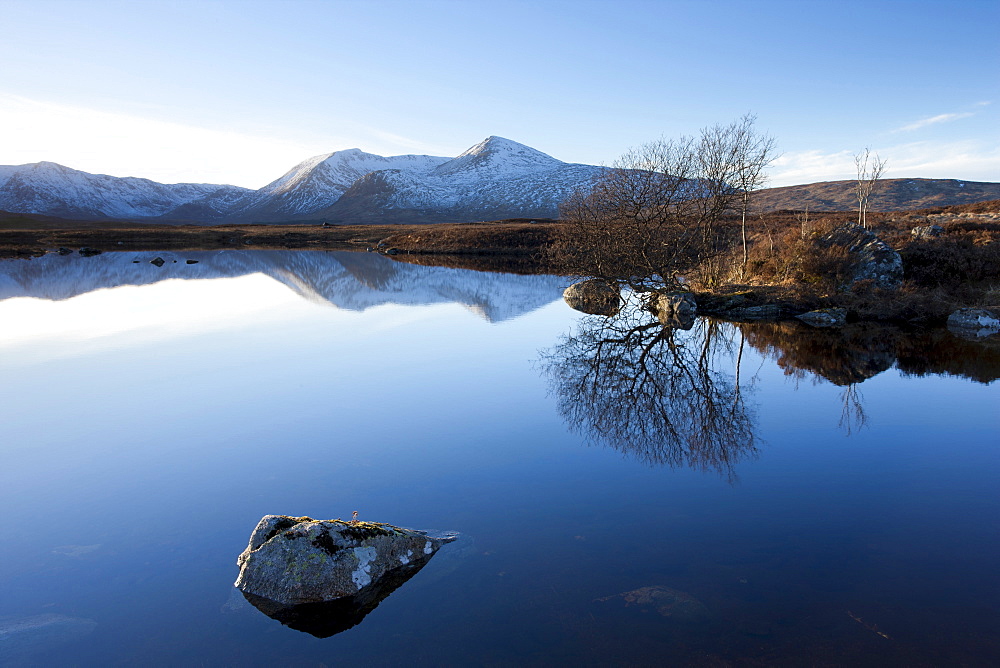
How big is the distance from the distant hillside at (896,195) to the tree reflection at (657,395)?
109509 mm

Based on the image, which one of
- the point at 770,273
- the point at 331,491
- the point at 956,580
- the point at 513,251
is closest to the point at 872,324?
the point at 770,273

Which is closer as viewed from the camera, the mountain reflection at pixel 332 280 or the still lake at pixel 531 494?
the still lake at pixel 531 494

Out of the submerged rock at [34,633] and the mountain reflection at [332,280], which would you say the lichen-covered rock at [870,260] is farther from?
the submerged rock at [34,633]

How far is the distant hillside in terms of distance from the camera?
390 ft

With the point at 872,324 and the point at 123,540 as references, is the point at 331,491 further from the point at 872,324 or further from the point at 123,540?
the point at 872,324

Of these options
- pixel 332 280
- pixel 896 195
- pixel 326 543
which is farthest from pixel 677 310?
pixel 896 195

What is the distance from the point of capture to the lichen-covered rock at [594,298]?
1066 inches

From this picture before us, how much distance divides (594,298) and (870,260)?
12.0 meters

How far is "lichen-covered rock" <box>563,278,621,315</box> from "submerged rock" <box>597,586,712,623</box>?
2091cm

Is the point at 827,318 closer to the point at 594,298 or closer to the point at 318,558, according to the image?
the point at 594,298

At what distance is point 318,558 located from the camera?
6.11 metres

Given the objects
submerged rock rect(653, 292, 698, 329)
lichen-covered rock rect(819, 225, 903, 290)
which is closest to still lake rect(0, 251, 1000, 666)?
submerged rock rect(653, 292, 698, 329)

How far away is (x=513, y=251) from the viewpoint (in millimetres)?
66188

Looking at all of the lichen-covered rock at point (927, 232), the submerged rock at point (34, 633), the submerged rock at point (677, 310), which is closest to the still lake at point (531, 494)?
the submerged rock at point (34, 633)
